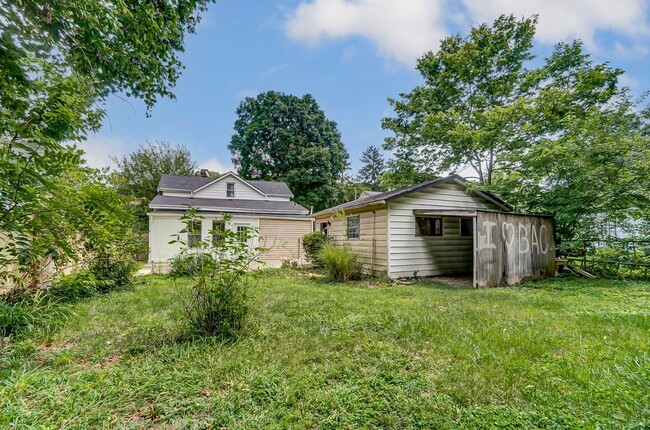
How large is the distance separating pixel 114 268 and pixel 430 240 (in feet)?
30.5

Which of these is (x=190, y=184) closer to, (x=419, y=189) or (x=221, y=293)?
(x=419, y=189)

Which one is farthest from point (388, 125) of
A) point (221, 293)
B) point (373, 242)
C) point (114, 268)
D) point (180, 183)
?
point (221, 293)

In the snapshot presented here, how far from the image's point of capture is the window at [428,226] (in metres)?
8.92

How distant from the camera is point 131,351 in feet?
10.1

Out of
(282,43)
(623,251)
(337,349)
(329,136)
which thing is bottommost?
(337,349)

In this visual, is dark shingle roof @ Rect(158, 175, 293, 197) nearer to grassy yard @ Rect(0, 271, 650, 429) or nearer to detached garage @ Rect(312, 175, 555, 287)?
detached garage @ Rect(312, 175, 555, 287)

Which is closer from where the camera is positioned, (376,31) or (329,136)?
(376,31)

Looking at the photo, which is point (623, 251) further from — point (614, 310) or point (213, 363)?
point (213, 363)

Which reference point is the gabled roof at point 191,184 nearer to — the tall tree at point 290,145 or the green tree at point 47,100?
the tall tree at point 290,145

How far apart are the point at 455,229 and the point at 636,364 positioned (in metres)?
7.28

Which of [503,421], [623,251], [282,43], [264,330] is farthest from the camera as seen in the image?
[282,43]

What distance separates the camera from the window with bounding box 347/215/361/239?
9969mm

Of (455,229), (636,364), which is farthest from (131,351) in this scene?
(455,229)

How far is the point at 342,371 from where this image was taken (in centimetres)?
266
